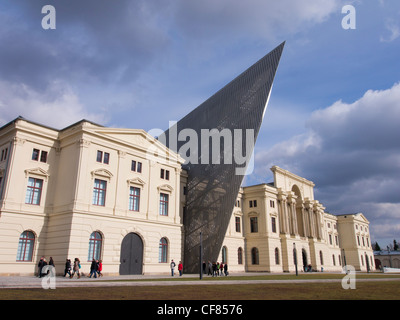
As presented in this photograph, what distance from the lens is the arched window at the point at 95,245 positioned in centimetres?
2943

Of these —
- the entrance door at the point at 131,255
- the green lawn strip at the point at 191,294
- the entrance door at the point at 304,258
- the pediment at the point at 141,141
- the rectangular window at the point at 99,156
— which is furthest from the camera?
the entrance door at the point at 304,258

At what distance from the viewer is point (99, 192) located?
104 feet

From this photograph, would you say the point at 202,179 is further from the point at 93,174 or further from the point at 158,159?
the point at 93,174

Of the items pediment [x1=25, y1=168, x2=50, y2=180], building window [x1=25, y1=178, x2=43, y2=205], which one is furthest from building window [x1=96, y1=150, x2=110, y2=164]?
building window [x1=25, y1=178, x2=43, y2=205]

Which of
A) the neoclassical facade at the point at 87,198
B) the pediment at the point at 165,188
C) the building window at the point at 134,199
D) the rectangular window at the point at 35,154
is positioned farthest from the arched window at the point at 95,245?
the pediment at the point at 165,188

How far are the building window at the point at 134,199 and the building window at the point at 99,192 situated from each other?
321 centimetres

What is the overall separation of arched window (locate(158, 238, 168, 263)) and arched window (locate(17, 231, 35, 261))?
12629 mm

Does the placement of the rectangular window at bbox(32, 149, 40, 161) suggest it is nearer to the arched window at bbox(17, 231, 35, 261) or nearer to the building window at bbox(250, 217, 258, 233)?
the arched window at bbox(17, 231, 35, 261)

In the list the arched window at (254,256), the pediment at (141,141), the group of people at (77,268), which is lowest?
the group of people at (77,268)

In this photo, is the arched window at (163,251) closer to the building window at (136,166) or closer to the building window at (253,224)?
the building window at (136,166)

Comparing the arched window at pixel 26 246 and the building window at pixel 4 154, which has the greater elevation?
the building window at pixel 4 154

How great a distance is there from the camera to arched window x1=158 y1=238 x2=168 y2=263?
36031 millimetres

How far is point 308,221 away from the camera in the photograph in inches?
2500

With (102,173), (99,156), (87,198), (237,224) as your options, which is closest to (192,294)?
(87,198)
